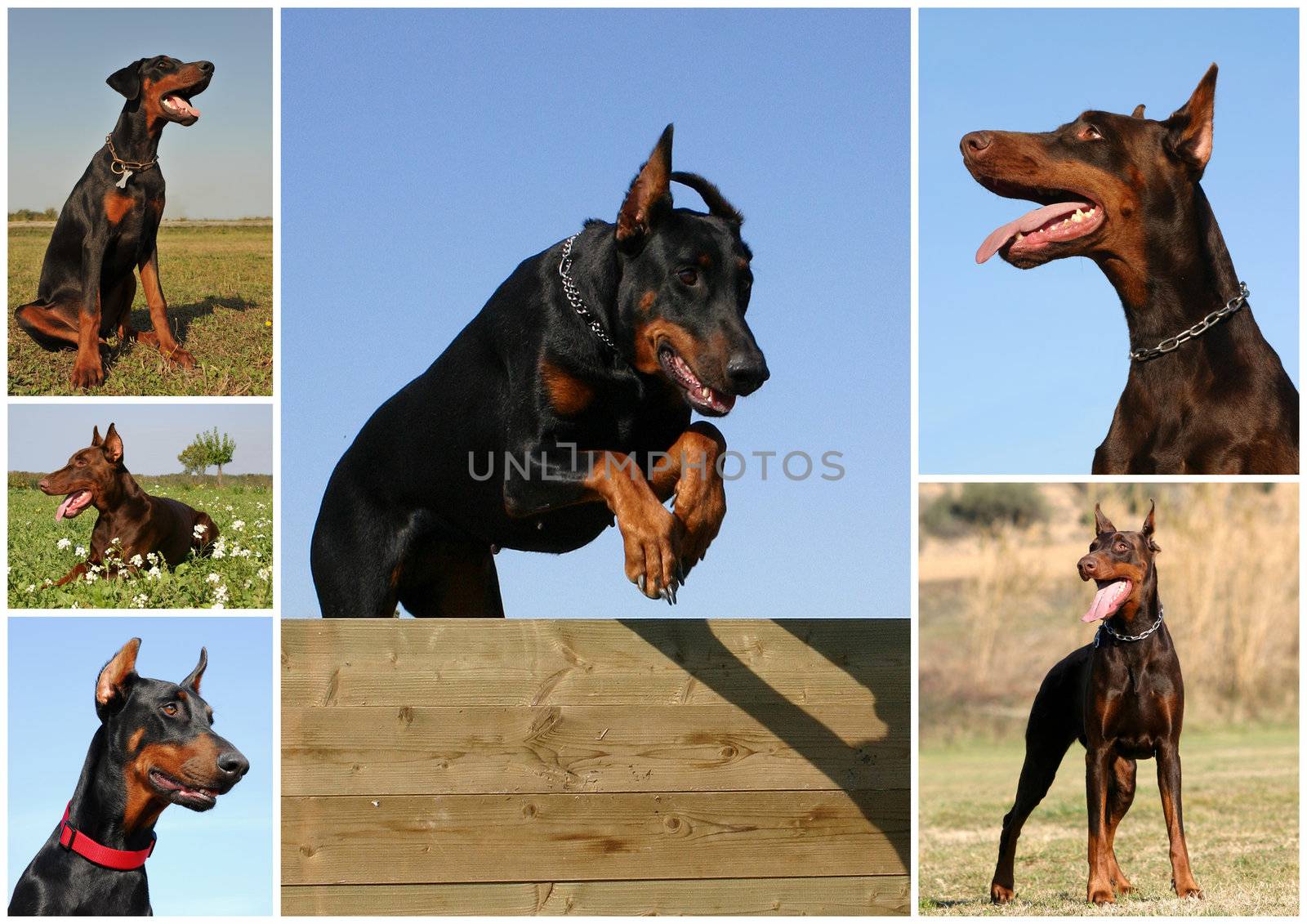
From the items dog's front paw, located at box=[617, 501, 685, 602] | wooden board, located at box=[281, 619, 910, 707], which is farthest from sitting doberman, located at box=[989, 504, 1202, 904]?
dog's front paw, located at box=[617, 501, 685, 602]

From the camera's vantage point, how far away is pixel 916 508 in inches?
143

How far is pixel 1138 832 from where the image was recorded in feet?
21.1

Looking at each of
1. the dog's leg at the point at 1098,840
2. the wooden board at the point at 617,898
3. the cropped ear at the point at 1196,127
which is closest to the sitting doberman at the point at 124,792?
the wooden board at the point at 617,898

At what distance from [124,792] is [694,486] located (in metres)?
1.95

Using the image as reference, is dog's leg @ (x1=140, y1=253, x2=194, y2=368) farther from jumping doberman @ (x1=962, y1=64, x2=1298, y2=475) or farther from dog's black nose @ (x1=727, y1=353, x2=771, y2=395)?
jumping doberman @ (x1=962, y1=64, x2=1298, y2=475)

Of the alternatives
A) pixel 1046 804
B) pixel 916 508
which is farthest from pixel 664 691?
pixel 1046 804

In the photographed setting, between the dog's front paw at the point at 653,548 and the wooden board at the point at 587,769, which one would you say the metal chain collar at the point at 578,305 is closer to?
the dog's front paw at the point at 653,548

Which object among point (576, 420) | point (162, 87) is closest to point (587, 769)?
point (576, 420)

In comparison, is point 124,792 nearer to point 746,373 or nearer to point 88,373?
point 88,373

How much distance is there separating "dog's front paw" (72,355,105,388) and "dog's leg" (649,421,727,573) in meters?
1.94

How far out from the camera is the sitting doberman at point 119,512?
4.47m

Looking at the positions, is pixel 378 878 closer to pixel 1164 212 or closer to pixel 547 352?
pixel 547 352

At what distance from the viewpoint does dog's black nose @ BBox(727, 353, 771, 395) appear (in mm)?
3572

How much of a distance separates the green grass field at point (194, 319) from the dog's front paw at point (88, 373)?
0.09 feet
